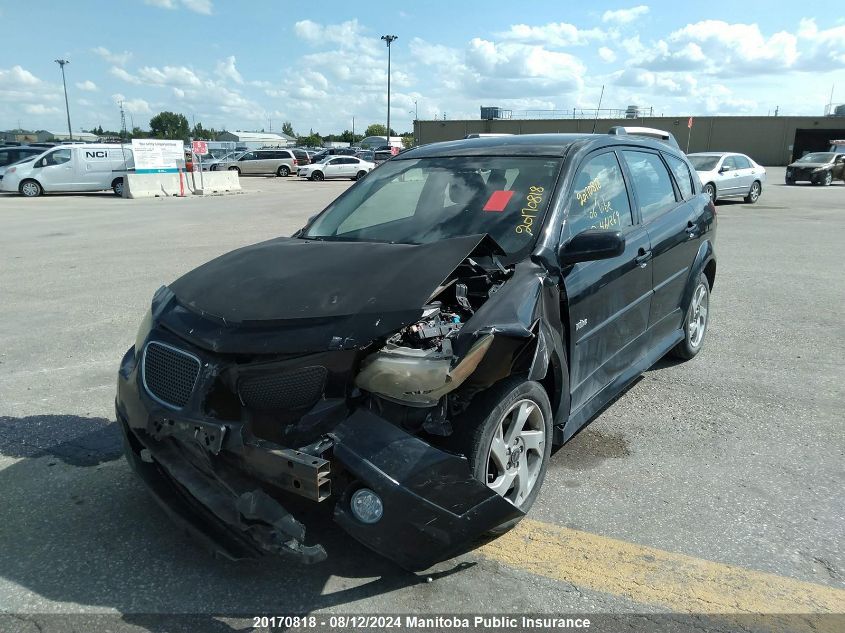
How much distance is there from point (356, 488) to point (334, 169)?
3646cm

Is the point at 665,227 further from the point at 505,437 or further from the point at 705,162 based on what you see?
the point at 705,162

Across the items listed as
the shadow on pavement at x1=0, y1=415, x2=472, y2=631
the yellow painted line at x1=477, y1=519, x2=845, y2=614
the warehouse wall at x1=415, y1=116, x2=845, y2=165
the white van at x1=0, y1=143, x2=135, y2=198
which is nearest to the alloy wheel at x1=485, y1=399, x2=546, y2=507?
the yellow painted line at x1=477, y1=519, x2=845, y2=614

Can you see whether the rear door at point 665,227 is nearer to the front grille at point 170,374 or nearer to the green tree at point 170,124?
the front grille at point 170,374

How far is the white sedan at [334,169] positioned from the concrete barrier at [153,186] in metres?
12.5

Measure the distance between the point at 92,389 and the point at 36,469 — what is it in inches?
51.3

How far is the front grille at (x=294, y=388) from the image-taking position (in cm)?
259

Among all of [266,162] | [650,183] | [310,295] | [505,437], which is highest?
[650,183]

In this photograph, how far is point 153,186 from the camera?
80.2 ft

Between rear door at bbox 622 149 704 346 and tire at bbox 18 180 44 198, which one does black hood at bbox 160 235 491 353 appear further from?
tire at bbox 18 180 44 198

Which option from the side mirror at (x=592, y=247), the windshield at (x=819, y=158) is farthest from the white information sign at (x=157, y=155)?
the windshield at (x=819, y=158)

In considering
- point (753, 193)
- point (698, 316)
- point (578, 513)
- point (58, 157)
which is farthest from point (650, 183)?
point (58, 157)

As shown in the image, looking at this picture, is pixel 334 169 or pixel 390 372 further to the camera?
pixel 334 169

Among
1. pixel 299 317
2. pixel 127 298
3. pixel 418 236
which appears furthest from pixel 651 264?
pixel 127 298

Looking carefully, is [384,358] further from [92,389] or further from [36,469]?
[92,389]
